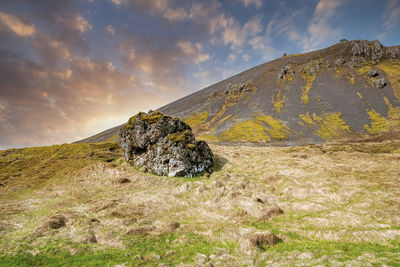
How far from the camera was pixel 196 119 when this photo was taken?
496 feet

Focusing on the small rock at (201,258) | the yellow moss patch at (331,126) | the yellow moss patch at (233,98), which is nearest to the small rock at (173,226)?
the small rock at (201,258)

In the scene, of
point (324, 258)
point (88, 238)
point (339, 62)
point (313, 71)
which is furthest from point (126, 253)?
point (339, 62)

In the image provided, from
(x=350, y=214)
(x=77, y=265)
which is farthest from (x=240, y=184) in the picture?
(x=77, y=265)

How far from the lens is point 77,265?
1277 cm

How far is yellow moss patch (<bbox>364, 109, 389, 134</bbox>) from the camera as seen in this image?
82875 millimetres

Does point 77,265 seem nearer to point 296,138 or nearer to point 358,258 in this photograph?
point 358,258

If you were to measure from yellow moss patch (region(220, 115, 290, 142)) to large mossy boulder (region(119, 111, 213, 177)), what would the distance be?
54.3 metres

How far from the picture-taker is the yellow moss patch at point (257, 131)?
93625mm

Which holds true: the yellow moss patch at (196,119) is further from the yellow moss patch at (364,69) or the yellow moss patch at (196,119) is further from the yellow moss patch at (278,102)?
the yellow moss patch at (364,69)

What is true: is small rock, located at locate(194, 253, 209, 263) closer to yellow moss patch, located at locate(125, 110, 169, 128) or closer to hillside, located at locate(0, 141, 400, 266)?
hillside, located at locate(0, 141, 400, 266)

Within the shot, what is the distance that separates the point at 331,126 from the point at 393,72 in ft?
285

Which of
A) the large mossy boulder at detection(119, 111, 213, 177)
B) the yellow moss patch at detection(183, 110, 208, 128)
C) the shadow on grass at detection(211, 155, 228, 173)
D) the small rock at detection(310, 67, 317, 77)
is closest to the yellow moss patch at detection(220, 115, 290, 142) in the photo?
the yellow moss patch at detection(183, 110, 208, 128)

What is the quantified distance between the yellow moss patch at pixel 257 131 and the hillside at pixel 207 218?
55.3 meters

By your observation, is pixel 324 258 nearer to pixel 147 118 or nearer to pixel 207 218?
pixel 207 218
